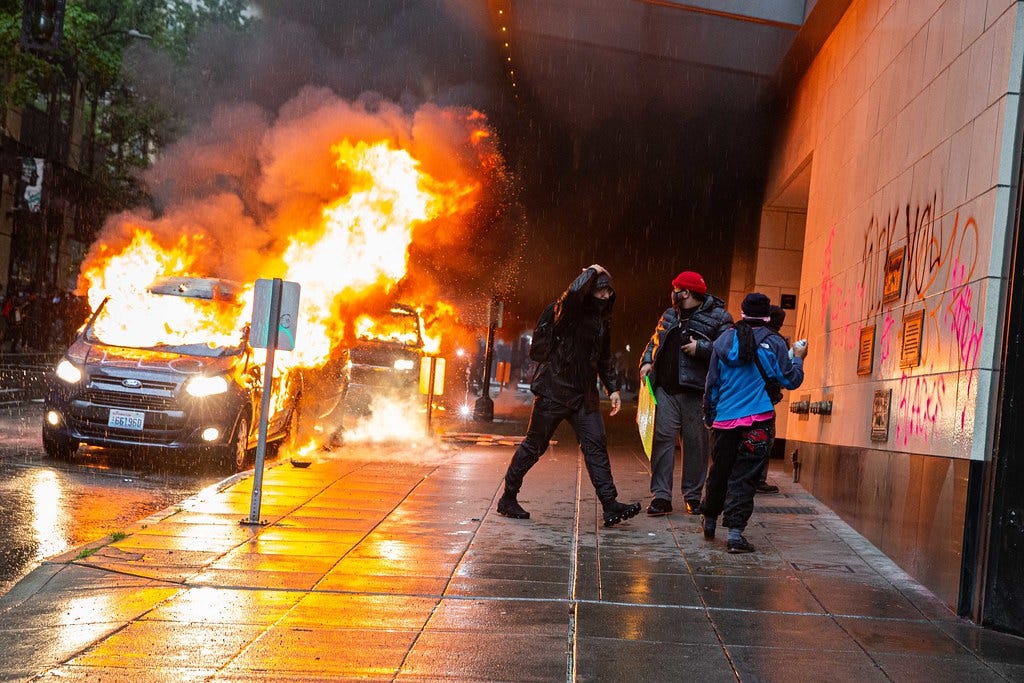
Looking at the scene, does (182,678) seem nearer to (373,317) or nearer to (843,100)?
(843,100)

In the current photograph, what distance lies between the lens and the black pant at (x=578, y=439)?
8.25 metres

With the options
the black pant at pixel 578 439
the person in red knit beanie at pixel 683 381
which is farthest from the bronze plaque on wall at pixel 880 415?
the black pant at pixel 578 439

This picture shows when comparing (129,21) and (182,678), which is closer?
(182,678)

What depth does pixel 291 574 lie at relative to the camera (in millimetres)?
6406

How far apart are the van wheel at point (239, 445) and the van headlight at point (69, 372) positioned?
1.58m

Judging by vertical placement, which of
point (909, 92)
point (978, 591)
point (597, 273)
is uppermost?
point (909, 92)

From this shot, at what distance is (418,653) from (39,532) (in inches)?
167

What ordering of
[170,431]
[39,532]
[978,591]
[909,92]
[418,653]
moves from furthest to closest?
1. [170,431]
2. [909,92]
3. [39,532]
4. [978,591]
5. [418,653]

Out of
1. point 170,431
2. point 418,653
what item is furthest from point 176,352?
point 418,653

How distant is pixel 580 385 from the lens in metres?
8.38

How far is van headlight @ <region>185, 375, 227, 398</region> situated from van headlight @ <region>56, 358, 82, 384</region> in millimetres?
1064

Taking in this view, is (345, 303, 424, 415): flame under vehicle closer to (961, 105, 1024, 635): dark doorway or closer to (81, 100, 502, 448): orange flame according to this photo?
(81, 100, 502, 448): orange flame

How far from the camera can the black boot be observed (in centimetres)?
859

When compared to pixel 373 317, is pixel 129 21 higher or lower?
higher
